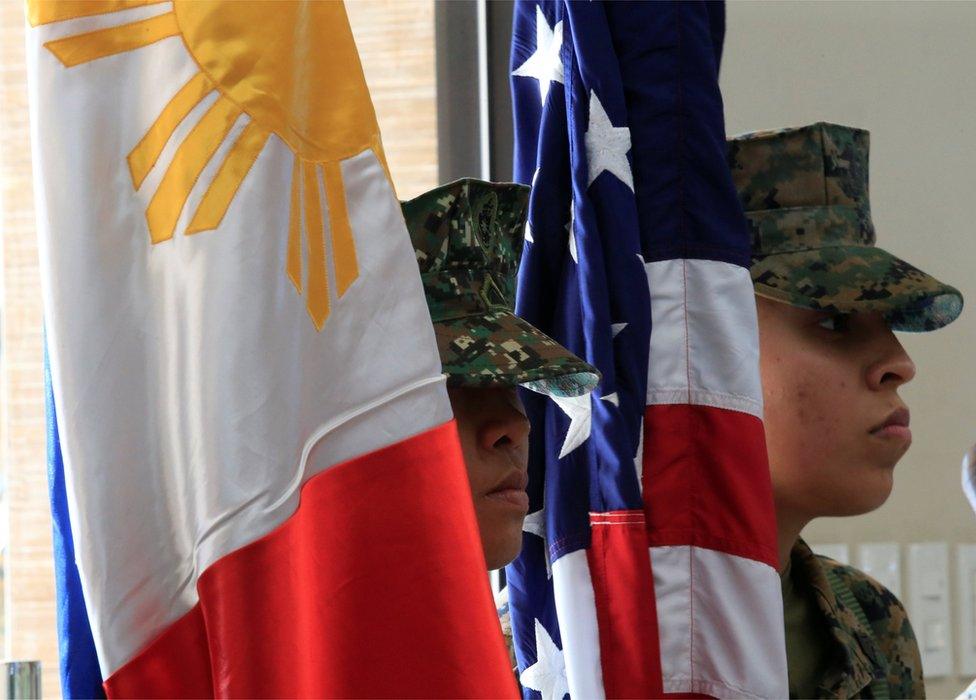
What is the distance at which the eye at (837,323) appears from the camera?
4.20 feet

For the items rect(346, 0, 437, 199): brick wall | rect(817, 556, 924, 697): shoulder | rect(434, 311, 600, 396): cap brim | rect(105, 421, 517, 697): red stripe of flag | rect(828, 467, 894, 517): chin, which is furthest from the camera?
rect(346, 0, 437, 199): brick wall

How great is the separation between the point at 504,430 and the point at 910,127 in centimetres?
101

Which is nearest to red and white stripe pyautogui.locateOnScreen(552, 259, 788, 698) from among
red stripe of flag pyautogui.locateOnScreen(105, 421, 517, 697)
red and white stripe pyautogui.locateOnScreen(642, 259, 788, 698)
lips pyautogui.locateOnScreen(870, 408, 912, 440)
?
red and white stripe pyautogui.locateOnScreen(642, 259, 788, 698)

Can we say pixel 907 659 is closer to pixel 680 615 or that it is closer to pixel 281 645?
pixel 680 615

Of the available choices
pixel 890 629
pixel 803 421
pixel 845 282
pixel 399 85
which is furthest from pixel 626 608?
pixel 399 85

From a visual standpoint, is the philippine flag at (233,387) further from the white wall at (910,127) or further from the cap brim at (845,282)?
the white wall at (910,127)

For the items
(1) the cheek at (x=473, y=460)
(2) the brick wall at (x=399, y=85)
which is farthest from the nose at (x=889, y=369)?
(2) the brick wall at (x=399, y=85)

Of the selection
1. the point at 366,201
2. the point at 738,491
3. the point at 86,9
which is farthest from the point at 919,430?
the point at 86,9

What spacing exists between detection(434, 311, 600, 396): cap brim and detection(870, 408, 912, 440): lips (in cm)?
36

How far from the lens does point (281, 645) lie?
0.73 m

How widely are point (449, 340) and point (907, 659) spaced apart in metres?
0.74

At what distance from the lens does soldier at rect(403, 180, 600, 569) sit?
1.04 meters

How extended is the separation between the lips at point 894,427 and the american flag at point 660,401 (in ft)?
0.68

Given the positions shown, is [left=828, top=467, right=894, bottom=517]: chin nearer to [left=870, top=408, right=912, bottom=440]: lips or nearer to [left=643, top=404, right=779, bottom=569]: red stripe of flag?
[left=870, top=408, right=912, bottom=440]: lips
